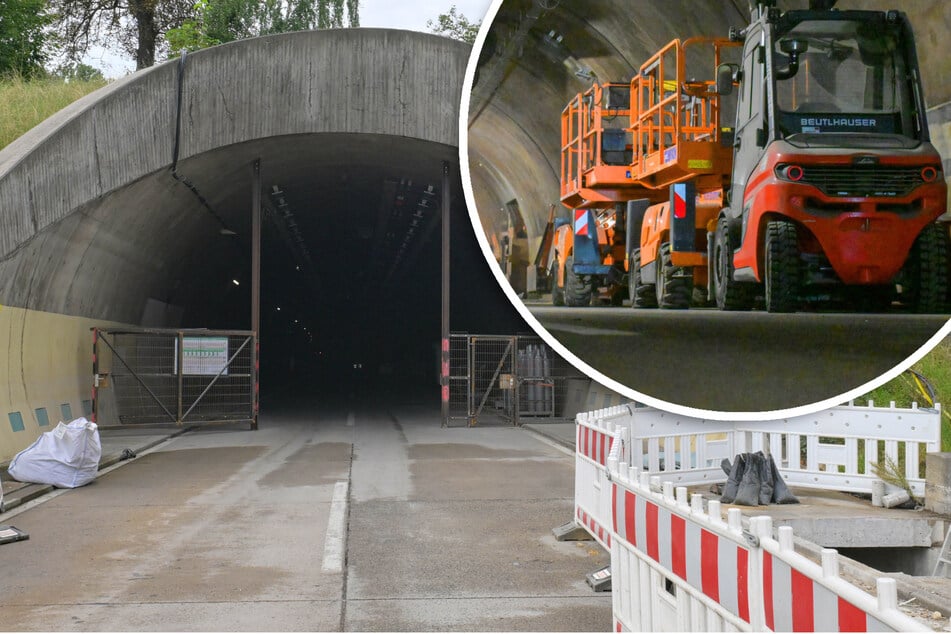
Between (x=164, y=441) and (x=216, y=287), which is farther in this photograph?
(x=216, y=287)

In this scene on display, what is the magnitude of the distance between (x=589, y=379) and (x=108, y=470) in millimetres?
14854

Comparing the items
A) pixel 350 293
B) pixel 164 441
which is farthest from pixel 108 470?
pixel 350 293

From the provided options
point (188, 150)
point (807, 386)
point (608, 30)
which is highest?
point (188, 150)

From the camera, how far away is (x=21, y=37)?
36031mm

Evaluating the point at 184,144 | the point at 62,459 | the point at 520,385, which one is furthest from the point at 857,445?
the point at 520,385

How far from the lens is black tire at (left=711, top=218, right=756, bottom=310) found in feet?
5.33

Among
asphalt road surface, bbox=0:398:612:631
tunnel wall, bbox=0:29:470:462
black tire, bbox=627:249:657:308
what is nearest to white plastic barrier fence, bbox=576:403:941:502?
asphalt road surface, bbox=0:398:612:631

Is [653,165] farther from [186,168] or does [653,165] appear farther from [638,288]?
[186,168]

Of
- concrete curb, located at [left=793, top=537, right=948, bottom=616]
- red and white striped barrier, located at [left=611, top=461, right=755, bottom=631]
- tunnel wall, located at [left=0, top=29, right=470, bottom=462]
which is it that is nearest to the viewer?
red and white striped barrier, located at [left=611, top=461, right=755, bottom=631]

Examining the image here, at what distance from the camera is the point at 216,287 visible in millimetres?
33375

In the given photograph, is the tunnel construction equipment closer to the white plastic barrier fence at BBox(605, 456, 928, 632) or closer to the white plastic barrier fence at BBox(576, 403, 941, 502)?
the white plastic barrier fence at BBox(605, 456, 928, 632)

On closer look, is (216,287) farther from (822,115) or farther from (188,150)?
(822,115)

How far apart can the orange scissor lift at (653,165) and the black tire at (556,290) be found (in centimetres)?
6

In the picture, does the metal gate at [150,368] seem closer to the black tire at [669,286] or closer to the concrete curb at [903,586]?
the concrete curb at [903,586]
